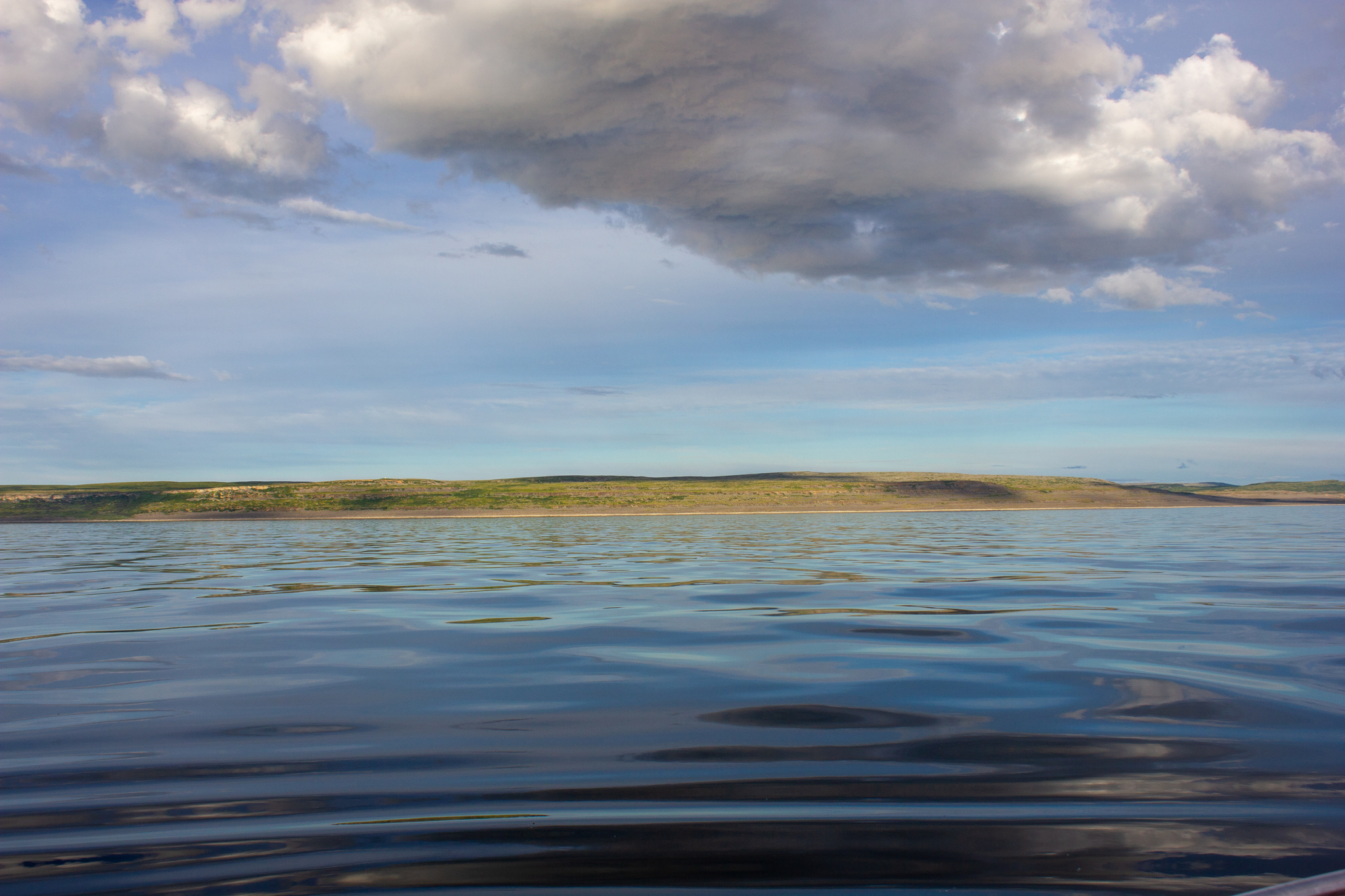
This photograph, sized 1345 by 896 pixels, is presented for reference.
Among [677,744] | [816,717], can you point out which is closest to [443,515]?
[816,717]

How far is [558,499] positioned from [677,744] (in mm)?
98611

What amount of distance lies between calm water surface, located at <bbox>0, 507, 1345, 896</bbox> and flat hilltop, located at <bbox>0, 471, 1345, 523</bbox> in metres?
78.1

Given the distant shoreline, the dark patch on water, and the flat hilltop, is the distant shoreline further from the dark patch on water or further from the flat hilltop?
the dark patch on water

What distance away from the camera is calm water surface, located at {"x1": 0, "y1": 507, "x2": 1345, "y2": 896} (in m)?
3.72

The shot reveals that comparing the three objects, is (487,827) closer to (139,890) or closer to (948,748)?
(139,890)

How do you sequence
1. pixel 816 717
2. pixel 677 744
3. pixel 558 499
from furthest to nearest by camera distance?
1. pixel 558 499
2. pixel 816 717
3. pixel 677 744

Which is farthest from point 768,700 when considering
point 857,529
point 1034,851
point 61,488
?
point 61,488

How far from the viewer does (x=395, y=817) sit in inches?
167

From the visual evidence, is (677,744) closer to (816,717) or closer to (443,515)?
(816,717)

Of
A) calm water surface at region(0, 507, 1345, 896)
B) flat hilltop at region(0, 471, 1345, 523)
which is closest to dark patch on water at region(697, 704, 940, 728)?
calm water surface at region(0, 507, 1345, 896)

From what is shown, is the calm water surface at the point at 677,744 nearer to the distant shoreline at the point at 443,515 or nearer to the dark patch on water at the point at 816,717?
the dark patch on water at the point at 816,717

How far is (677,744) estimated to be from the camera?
5520mm

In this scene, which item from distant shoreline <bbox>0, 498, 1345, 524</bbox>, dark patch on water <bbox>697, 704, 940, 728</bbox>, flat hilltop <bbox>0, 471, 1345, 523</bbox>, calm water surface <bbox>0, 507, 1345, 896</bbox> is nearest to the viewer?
calm water surface <bbox>0, 507, 1345, 896</bbox>

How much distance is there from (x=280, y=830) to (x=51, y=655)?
7.39m
